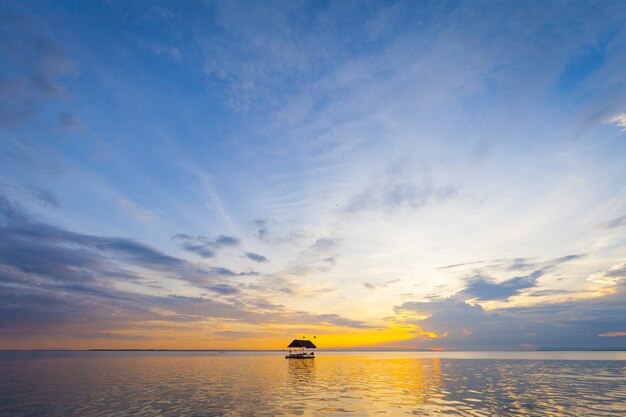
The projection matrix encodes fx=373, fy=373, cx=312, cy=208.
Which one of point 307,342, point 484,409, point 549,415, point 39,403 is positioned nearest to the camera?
point 549,415

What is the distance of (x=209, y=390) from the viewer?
44000mm

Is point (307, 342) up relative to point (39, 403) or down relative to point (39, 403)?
up

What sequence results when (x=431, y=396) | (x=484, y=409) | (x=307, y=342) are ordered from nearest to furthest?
1. (x=484, y=409)
2. (x=431, y=396)
3. (x=307, y=342)

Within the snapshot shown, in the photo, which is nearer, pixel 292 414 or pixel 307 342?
pixel 292 414

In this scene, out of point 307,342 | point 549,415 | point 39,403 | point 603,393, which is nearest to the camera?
point 549,415

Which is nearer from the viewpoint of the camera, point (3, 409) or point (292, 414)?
point (292, 414)

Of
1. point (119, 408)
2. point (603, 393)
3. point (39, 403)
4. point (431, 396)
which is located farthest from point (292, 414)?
point (603, 393)

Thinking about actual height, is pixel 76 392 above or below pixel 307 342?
below

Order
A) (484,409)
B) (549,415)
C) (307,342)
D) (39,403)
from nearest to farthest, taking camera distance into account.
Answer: (549,415)
(484,409)
(39,403)
(307,342)

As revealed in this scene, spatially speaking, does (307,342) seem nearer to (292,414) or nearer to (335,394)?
(335,394)

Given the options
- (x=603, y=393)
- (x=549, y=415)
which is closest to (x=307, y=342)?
(x=603, y=393)

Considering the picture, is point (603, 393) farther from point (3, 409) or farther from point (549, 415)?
point (3, 409)

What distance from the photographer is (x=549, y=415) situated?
2930cm

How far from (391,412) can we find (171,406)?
18.8m
